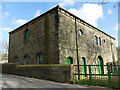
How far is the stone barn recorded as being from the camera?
391 inches

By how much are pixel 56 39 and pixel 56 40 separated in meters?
0.10

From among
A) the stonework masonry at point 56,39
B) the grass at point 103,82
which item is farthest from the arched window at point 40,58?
the grass at point 103,82

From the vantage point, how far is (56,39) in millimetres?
9773

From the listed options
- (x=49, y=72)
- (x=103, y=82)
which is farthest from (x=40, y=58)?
(x=103, y=82)

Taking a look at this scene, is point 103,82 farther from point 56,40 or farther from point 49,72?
point 56,40

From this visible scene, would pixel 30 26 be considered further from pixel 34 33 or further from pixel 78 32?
pixel 78 32

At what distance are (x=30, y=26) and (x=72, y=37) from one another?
18.7 feet

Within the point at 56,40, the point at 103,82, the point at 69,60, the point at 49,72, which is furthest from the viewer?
the point at 69,60

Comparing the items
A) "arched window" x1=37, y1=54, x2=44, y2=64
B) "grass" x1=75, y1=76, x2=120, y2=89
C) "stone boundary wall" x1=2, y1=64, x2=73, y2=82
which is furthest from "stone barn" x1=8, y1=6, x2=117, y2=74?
"grass" x1=75, y1=76, x2=120, y2=89

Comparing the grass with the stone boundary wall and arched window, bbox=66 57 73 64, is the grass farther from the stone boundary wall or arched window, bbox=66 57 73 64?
arched window, bbox=66 57 73 64

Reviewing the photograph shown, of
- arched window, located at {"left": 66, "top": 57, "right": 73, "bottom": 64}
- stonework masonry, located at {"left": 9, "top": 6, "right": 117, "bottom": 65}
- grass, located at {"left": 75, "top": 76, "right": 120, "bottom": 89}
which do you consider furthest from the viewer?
arched window, located at {"left": 66, "top": 57, "right": 73, "bottom": 64}

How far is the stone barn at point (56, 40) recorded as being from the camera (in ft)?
32.6

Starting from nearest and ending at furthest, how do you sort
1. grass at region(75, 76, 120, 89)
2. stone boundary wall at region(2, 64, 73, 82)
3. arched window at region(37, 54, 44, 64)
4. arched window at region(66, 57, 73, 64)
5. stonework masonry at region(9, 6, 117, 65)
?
1. grass at region(75, 76, 120, 89)
2. stone boundary wall at region(2, 64, 73, 82)
3. stonework masonry at region(9, 6, 117, 65)
4. arched window at region(66, 57, 73, 64)
5. arched window at region(37, 54, 44, 64)

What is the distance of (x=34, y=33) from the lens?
41.1ft
